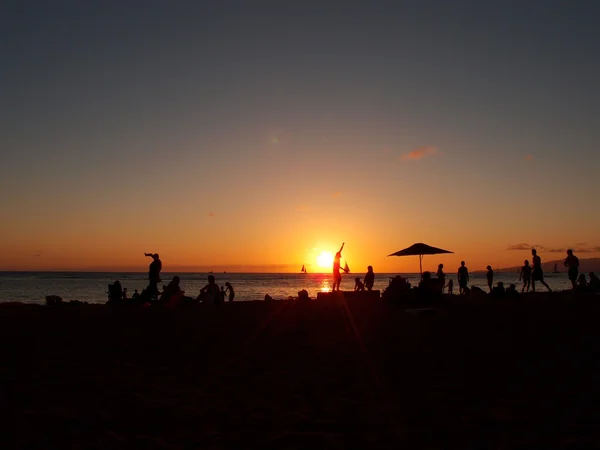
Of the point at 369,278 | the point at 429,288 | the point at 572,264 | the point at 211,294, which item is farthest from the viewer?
the point at 369,278

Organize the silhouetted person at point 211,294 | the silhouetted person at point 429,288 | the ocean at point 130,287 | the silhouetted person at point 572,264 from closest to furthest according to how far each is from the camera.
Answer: the silhouetted person at point 429,288 → the silhouetted person at point 211,294 → the silhouetted person at point 572,264 → the ocean at point 130,287

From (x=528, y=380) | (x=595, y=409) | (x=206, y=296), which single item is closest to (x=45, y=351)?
(x=528, y=380)

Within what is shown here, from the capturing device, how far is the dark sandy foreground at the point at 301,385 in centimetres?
496

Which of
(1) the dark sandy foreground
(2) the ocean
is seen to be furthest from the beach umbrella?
(2) the ocean

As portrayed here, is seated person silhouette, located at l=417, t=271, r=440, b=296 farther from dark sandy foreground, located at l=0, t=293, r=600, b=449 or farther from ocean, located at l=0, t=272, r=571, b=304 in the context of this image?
ocean, located at l=0, t=272, r=571, b=304

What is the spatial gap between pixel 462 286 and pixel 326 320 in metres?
14.4

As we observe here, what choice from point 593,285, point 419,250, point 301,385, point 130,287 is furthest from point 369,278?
point 130,287

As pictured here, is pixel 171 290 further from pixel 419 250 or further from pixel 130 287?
pixel 130 287

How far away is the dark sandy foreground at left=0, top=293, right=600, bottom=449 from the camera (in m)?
4.96

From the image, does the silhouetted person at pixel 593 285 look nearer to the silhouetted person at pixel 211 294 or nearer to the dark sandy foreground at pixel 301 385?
the dark sandy foreground at pixel 301 385

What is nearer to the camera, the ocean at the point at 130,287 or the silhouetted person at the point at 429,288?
the silhouetted person at the point at 429,288

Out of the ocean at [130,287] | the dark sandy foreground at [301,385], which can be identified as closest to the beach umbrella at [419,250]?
the dark sandy foreground at [301,385]

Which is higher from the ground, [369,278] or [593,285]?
[369,278]

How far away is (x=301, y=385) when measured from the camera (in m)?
6.77
